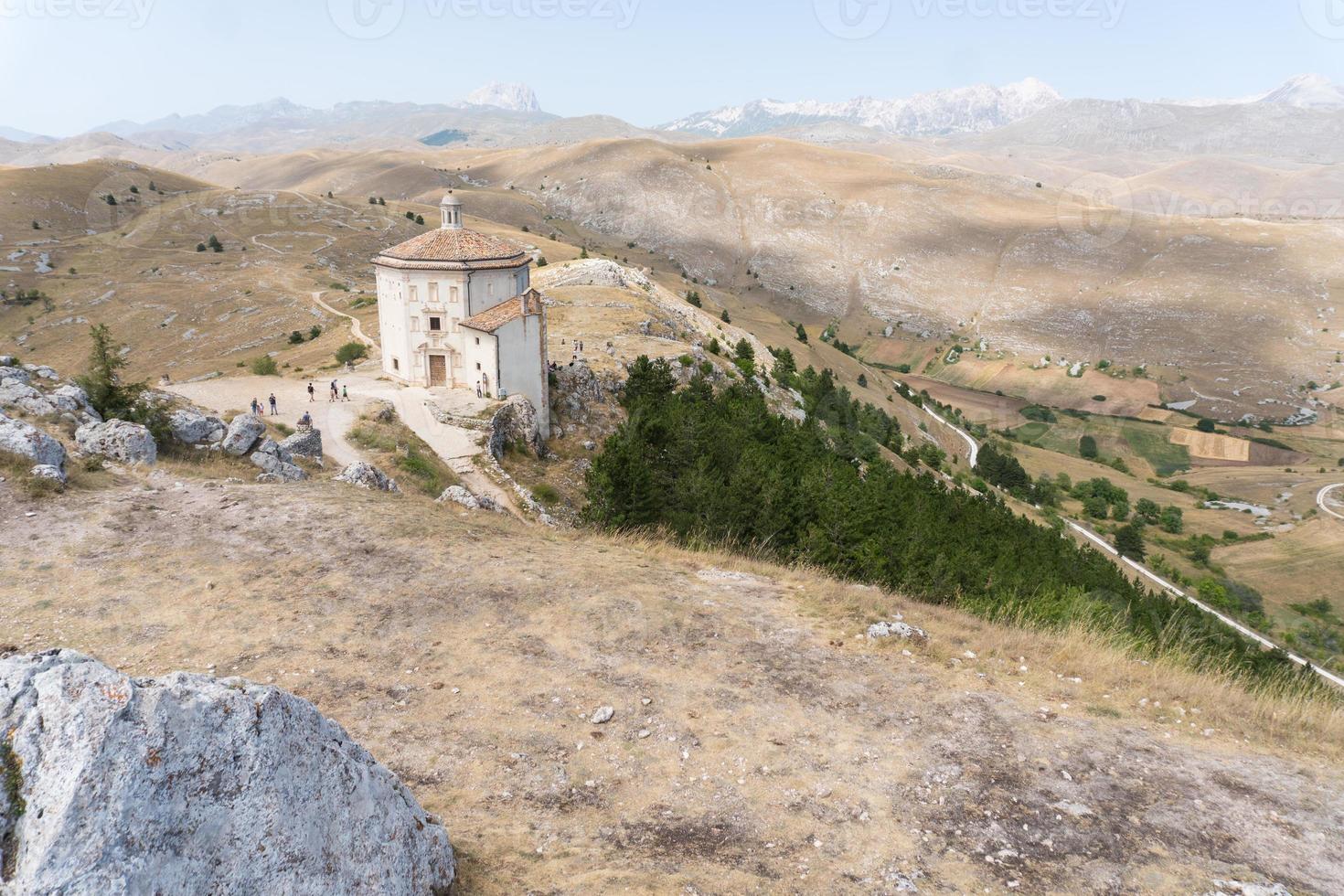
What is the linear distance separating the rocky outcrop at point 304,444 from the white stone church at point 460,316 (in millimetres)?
12356

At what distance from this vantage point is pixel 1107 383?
131 metres

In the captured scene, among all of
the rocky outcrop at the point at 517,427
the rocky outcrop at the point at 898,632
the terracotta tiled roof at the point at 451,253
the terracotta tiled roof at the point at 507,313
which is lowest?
the rocky outcrop at the point at 517,427

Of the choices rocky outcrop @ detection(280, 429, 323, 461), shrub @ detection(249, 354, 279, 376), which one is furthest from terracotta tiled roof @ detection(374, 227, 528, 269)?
rocky outcrop @ detection(280, 429, 323, 461)

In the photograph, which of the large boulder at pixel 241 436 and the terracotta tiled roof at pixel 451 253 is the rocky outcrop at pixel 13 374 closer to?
the large boulder at pixel 241 436

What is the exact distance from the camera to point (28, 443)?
17656 millimetres

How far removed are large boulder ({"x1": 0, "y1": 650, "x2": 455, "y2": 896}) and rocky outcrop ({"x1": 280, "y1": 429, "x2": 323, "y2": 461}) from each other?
25.0 meters

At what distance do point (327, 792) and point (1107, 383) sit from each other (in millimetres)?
149011

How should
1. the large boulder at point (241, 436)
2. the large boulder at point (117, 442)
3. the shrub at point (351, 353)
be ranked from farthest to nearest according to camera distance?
the shrub at point (351, 353) < the large boulder at point (241, 436) < the large boulder at point (117, 442)

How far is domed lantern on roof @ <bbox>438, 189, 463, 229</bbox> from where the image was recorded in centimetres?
4475

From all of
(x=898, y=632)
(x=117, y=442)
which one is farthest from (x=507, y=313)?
(x=898, y=632)

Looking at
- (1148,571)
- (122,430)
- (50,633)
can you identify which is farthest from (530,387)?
(1148,571)

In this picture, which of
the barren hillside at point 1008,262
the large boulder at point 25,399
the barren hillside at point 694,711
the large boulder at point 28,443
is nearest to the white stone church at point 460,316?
the large boulder at point 25,399

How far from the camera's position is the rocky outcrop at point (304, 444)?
2839 cm

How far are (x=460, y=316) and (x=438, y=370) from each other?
11.7 feet
